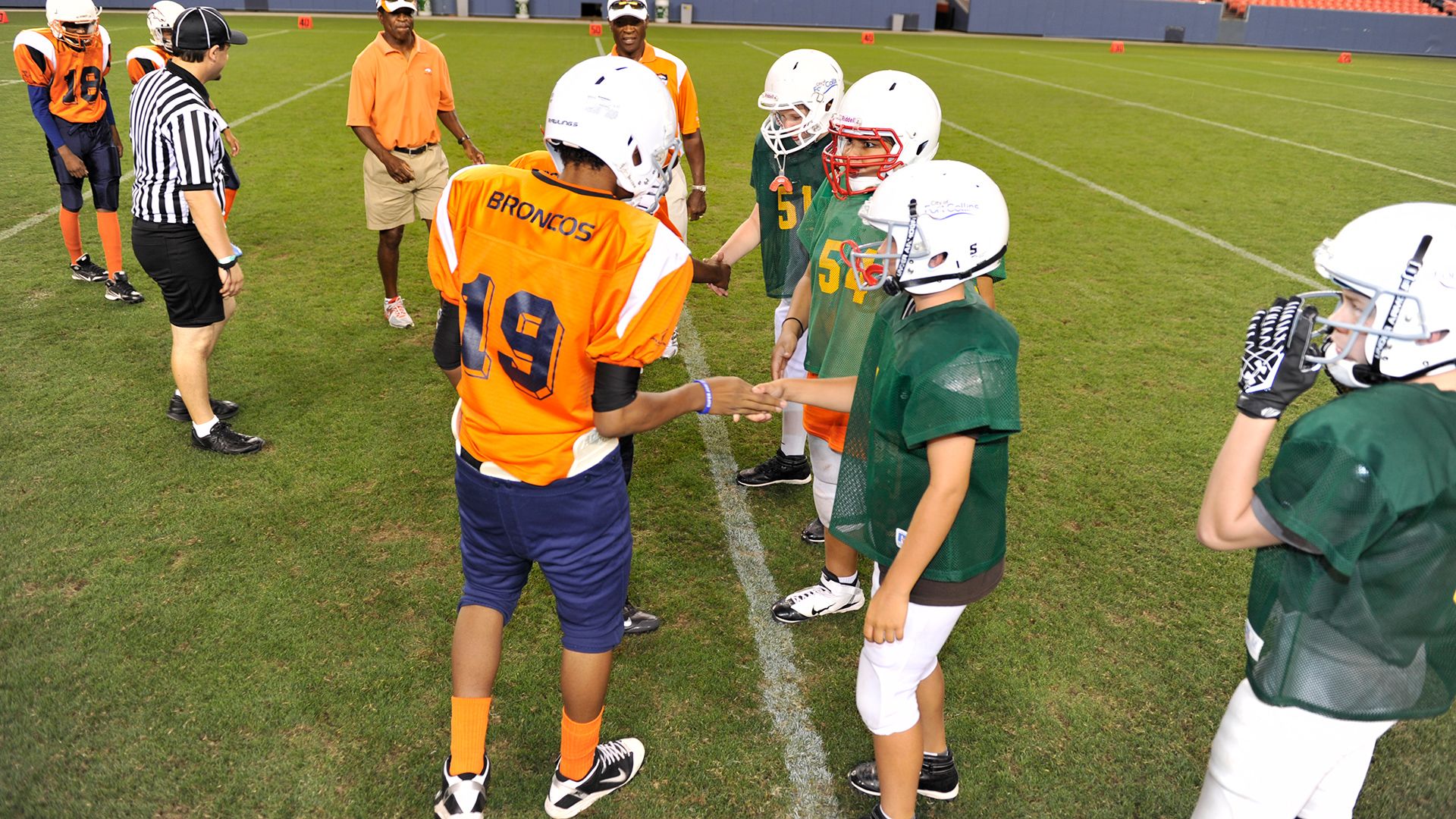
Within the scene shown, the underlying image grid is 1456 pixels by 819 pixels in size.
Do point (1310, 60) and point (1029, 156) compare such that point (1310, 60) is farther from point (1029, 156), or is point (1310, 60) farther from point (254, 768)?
point (254, 768)

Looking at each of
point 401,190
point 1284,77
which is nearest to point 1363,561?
point 401,190

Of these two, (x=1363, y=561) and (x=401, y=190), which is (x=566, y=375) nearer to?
(x=1363, y=561)

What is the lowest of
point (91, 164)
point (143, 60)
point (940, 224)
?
point (91, 164)

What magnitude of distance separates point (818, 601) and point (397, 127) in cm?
452

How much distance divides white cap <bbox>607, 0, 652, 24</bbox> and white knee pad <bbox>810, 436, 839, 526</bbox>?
3.62 m

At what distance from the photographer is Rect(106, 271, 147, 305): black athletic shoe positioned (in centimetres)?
696

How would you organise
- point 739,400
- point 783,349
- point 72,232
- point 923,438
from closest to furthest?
point 923,438, point 739,400, point 783,349, point 72,232

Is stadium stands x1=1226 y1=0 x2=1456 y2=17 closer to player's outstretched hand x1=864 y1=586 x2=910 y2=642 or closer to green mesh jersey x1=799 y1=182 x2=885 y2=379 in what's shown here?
green mesh jersey x1=799 y1=182 x2=885 y2=379

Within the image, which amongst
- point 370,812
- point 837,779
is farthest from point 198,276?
point 837,779

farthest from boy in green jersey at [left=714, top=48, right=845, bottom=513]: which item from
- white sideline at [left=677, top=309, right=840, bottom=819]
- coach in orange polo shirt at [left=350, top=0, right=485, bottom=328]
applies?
coach in orange polo shirt at [left=350, top=0, right=485, bottom=328]

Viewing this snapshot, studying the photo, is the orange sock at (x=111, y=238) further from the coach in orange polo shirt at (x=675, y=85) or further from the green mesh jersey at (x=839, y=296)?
the green mesh jersey at (x=839, y=296)

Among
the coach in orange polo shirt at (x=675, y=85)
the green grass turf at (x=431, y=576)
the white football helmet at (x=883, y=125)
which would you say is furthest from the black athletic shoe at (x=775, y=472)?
the white football helmet at (x=883, y=125)

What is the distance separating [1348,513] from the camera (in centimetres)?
181

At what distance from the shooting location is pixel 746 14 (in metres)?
34.8
